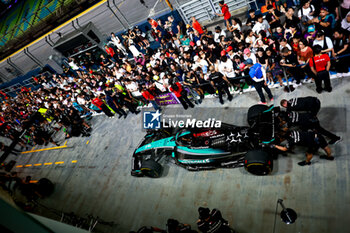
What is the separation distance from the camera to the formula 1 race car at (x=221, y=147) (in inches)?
245

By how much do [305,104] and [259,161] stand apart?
2.16 meters

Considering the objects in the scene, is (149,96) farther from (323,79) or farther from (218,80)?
(323,79)

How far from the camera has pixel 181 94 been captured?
9.77 m

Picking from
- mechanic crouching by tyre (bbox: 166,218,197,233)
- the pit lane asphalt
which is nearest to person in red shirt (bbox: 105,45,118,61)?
the pit lane asphalt

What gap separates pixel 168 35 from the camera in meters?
12.6

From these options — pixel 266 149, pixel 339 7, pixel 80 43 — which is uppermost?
pixel 80 43

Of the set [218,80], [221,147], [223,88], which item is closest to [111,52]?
[223,88]

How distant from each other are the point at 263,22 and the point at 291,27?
164cm

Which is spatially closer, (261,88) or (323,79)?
(323,79)

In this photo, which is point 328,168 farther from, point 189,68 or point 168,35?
point 168,35

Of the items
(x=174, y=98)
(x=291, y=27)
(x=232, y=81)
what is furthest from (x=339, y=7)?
(x=174, y=98)

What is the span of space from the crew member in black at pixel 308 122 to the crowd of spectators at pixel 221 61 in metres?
2.13

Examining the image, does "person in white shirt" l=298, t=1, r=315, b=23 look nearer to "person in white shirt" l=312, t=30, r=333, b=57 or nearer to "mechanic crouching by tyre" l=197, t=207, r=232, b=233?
"person in white shirt" l=312, t=30, r=333, b=57

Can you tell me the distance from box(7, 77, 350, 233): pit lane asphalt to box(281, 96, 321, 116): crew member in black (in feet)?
3.32
